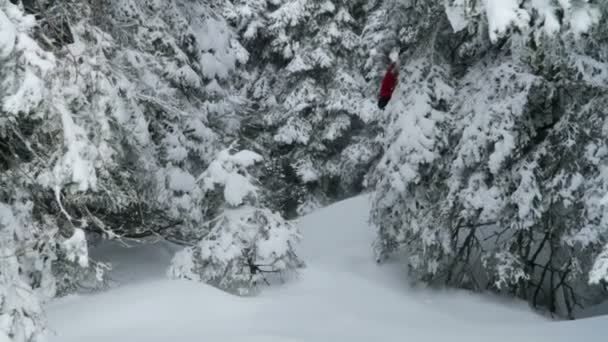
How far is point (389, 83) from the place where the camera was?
29.5 feet

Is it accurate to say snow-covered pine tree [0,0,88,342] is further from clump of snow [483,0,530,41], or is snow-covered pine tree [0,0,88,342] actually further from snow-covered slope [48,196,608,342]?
clump of snow [483,0,530,41]

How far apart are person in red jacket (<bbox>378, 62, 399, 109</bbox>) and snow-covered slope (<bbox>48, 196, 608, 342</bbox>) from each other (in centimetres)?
269

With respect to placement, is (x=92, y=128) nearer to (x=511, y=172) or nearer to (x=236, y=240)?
(x=236, y=240)

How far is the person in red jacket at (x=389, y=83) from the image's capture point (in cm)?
888

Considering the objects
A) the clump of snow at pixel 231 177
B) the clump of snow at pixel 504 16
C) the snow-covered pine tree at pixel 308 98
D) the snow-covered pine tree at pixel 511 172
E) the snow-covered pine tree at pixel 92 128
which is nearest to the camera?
the clump of snow at pixel 504 16

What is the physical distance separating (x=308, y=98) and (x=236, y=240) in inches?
433

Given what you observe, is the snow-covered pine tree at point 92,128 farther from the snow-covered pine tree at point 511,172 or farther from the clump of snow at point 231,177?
the snow-covered pine tree at point 511,172

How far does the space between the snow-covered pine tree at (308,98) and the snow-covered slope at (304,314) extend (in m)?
8.92

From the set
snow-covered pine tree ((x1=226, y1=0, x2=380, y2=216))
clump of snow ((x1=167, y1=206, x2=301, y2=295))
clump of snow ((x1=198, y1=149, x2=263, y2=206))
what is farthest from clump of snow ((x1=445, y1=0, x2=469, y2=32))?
snow-covered pine tree ((x1=226, y1=0, x2=380, y2=216))

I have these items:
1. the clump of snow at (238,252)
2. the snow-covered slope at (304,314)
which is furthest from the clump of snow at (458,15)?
the clump of snow at (238,252)

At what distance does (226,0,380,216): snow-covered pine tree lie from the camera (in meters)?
17.7

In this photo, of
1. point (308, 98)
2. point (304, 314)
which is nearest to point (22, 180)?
point (304, 314)

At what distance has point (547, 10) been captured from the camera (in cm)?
448

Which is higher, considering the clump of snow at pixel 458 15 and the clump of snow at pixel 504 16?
the clump of snow at pixel 458 15
